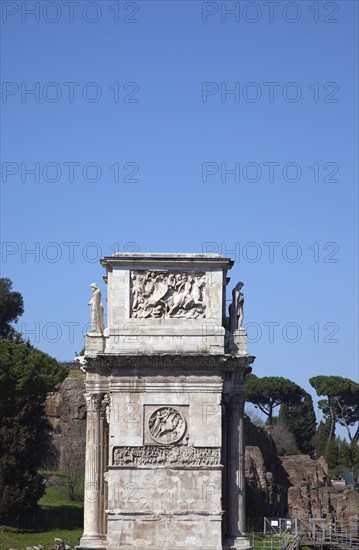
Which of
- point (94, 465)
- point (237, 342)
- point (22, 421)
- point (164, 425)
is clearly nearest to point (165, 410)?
point (164, 425)

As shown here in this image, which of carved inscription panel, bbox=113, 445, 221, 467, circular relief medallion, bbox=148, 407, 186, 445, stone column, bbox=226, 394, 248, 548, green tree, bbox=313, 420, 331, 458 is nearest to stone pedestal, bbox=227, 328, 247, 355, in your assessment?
stone column, bbox=226, 394, 248, 548

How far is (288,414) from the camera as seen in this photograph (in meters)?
108

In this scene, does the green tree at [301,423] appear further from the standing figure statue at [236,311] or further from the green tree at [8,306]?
the standing figure statue at [236,311]

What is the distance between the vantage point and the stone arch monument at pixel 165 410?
3400 centimetres

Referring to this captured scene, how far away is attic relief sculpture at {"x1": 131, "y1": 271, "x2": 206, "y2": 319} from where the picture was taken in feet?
114

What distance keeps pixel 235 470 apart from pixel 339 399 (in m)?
76.4

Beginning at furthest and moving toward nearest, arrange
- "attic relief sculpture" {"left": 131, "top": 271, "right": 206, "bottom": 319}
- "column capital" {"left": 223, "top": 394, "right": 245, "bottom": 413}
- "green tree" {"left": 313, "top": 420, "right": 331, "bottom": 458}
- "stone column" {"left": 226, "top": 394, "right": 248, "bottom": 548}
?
"green tree" {"left": 313, "top": 420, "right": 331, "bottom": 458}, "attic relief sculpture" {"left": 131, "top": 271, "right": 206, "bottom": 319}, "column capital" {"left": 223, "top": 394, "right": 245, "bottom": 413}, "stone column" {"left": 226, "top": 394, "right": 248, "bottom": 548}

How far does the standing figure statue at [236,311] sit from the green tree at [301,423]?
72.3 m

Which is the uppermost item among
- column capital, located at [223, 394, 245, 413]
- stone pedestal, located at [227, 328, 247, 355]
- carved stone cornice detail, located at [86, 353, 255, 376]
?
stone pedestal, located at [227, 328, 247, 355]

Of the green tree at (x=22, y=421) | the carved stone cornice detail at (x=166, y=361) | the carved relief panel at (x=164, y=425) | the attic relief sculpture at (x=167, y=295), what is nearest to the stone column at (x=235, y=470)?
the carved stone cornice detail at (x=166, y=361)

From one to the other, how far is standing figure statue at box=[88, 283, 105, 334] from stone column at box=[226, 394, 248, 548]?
375cm

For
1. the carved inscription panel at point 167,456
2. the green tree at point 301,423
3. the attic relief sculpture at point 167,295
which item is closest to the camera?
the carved inscription panel at point 167,456

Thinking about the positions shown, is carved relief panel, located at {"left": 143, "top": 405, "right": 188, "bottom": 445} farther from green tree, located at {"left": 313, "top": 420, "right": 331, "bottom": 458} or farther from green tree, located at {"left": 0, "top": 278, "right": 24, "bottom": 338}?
green tree, located at {"left": 313, "top": 420, "right": 331, "bottom": 458}

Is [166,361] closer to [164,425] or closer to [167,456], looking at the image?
[164,425]
